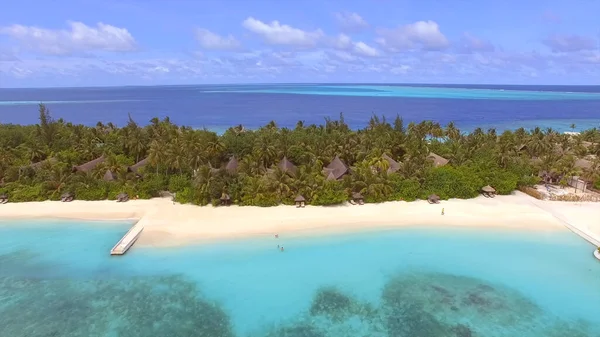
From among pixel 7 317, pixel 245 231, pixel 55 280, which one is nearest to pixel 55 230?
pixel 55 280

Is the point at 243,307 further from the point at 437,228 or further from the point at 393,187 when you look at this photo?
the point at 393,187

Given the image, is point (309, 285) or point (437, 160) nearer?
point (309, 285)

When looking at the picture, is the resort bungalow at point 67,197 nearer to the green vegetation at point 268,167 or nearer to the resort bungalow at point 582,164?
the green vegetation at point 268,167

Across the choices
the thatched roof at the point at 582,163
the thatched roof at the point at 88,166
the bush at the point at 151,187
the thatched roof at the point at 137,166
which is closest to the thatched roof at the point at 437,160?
the thatched roof at the point at 582,163

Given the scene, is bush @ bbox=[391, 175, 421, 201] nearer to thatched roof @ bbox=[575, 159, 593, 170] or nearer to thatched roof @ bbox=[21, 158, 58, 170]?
thatched roof @ bbox=[575, 159, 593, 170]

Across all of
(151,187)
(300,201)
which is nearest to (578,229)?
(300,201)

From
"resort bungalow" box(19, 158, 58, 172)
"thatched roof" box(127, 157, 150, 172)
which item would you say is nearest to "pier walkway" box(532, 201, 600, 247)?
"thatched roof" box(127, 157, 150, 172)

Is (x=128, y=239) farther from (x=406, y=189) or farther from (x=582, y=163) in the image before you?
(x=582, y=163)
